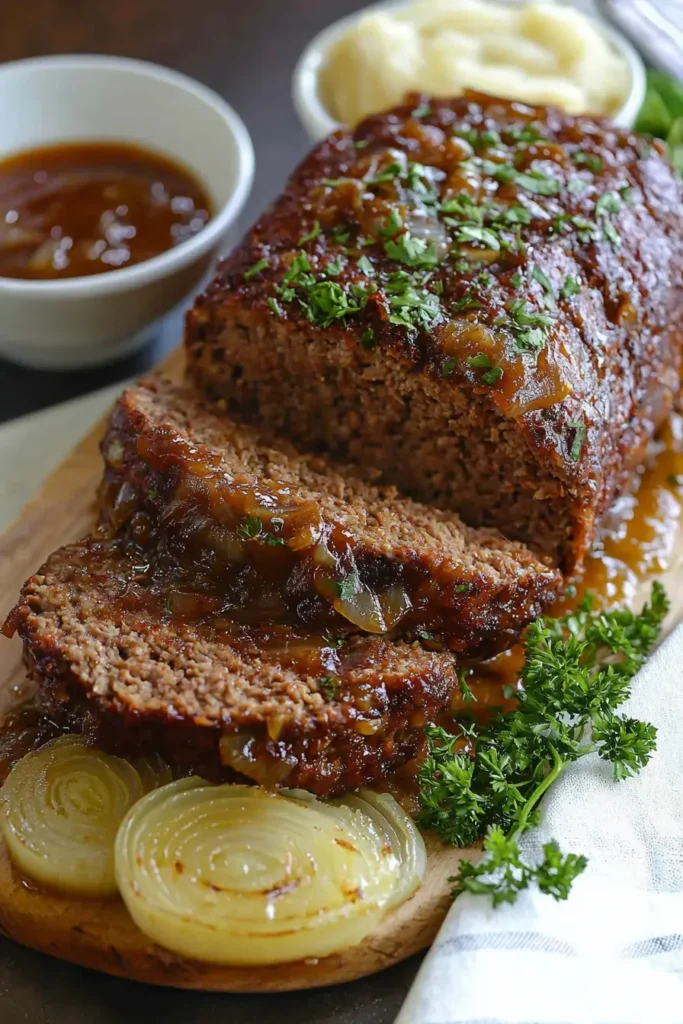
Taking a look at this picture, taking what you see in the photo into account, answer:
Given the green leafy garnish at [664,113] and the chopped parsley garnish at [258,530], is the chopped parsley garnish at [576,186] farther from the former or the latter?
the chopped parsley garnish at [258,530]

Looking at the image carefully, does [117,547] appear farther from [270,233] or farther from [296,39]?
[296,39]

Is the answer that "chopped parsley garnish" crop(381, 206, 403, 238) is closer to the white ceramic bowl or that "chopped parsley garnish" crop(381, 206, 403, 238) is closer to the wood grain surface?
the white ceramic bowl

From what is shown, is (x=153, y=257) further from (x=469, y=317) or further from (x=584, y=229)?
(x=584, y=229)

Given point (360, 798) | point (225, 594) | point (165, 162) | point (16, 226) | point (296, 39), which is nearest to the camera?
point (360, 798)

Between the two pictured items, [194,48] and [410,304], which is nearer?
[410,304]

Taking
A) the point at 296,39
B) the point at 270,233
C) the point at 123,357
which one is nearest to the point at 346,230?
the point at 270,233

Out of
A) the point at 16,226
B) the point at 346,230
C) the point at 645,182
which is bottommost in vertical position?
the point at 16,226

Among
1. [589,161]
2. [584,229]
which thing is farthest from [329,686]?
[589,161]
